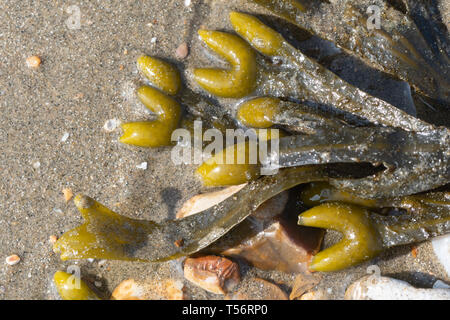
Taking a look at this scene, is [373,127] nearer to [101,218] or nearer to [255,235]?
[255,235]

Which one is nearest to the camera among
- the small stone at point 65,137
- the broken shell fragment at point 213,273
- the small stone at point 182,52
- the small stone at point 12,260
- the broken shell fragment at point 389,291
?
the broken shell fragment at point 389,291

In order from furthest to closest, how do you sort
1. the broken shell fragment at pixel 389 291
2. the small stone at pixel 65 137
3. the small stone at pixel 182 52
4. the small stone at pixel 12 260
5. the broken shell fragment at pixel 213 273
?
the small stone at pixel 182 52 → the small stone at pixel 65 137 → the small stone at pixel 12 260 → the broken shell fragment at pixel 213 273 → the broken shell fragment at pixel 389 291

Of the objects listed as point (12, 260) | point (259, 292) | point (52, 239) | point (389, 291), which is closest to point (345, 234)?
point (389, 291)

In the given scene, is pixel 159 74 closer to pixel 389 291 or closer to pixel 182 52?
pixel 182 52

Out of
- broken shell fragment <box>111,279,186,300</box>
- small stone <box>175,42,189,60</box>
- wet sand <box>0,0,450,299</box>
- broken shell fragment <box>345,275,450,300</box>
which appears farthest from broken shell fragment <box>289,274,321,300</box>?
small stone <box>175,42,189,60</box>

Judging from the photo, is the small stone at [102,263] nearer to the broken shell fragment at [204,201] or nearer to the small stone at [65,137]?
the broken shell fragment at [204,201]

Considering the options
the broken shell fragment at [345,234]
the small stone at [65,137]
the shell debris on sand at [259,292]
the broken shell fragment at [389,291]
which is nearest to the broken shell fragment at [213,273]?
the shell debris on sand at [259,292]
